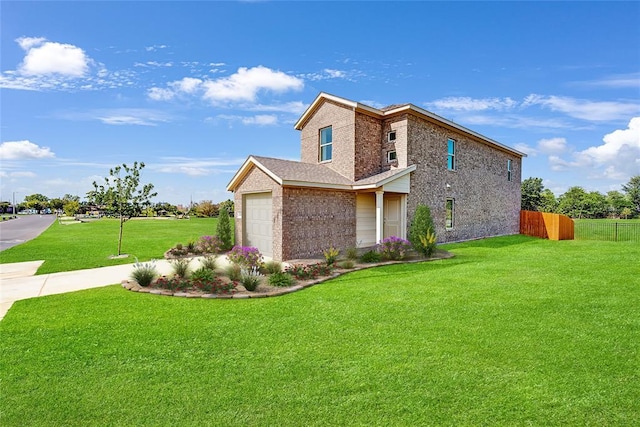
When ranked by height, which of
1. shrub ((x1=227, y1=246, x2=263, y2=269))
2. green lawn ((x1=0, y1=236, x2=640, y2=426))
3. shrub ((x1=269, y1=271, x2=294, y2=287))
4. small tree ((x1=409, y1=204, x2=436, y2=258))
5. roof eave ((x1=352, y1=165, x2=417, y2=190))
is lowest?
green lawn ((x1=0, y1=236, x2=640, y2=426))

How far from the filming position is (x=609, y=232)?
2394 cm

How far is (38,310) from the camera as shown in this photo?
21.5 feet

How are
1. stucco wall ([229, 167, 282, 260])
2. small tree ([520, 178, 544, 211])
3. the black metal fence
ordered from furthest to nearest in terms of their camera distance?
small tree ([520, 178, 544, 211]) → the black metal fence → stucco wall ([229, 167, 282, 260])

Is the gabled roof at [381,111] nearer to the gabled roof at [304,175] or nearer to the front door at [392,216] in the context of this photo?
the gabled roof at [304,175]

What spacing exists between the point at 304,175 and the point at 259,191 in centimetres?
217

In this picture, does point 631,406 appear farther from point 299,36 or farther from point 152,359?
point 299,36

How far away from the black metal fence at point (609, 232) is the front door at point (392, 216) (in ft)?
51.9

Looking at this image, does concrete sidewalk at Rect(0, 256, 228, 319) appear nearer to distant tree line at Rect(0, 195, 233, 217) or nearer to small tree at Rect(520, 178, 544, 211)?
distant tree line at Rect(0, 195, 233, 217)

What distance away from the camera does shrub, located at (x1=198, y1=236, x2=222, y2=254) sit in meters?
15.0

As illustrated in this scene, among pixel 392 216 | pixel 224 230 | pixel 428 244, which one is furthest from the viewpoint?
pixel 392 216

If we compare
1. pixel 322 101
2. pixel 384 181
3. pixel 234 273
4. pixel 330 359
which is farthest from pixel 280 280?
pixel 322 101

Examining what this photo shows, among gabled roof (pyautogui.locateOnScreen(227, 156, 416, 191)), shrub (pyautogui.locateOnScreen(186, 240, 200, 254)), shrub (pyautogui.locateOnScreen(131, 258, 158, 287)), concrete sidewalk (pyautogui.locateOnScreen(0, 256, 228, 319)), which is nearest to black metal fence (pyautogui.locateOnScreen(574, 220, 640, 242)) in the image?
gabled roof (pyautogui.locateOnScreen(227, 156, 416, 191))

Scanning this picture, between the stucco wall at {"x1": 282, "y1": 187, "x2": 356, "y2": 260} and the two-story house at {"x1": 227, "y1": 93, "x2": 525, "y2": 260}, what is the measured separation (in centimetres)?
4

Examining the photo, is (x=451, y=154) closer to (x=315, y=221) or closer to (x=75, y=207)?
(x=315, y=221)
